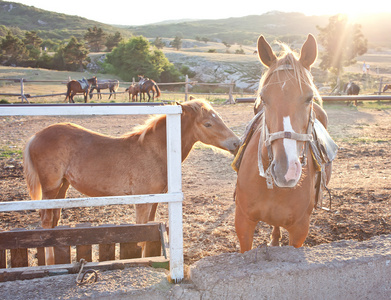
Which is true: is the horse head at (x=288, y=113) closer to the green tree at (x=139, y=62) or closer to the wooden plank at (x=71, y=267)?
the wooden plank at (x=71, y=267)

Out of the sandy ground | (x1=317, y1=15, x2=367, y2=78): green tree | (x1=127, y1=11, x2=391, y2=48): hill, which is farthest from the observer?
(x1=127, y1=11, x2=391, y2=48): hill

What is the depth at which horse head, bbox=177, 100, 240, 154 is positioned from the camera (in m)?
3.66

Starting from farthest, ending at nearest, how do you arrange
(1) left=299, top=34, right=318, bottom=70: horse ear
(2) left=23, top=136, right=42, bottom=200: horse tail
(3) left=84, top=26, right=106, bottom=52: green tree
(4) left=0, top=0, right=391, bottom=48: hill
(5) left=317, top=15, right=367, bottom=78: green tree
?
(4) left=0, top=0, right=391, bottom=48: hill → (3) left=84, top=26, right=106, bottom=52: green tree → (5) left=317, top=15, right=367, bottom=78: green tree → (2) left=23, top=136, right=42, bottom=200: horse tail → (1) left=299, top=34, right=318, bottom=70: horse ear

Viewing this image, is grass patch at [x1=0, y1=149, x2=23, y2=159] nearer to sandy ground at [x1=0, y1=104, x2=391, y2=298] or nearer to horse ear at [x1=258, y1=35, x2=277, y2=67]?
sandy ground at [x1=0, y1=104, x2=391, y2=298]

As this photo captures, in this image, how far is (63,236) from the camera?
8.00 ft

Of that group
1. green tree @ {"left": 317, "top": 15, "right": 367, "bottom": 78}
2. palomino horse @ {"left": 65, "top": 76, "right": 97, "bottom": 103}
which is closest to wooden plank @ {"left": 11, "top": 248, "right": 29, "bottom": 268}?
palomino horse @ {"left": 65, "top": 76, "right": 97, "bottom": 103}

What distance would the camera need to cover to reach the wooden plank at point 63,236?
7.94 feet

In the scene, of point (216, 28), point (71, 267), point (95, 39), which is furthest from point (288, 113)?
point (216, 28)

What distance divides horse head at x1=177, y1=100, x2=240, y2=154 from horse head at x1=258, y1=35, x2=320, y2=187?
1348mm

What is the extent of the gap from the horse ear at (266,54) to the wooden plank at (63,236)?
1.68 meters

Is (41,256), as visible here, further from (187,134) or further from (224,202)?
(224,202)

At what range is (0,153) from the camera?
24.2 feet

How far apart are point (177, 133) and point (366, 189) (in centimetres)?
465

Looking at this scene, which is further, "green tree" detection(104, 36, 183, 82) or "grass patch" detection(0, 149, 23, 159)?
"green tree" detection(104, 36, 183, 82)
